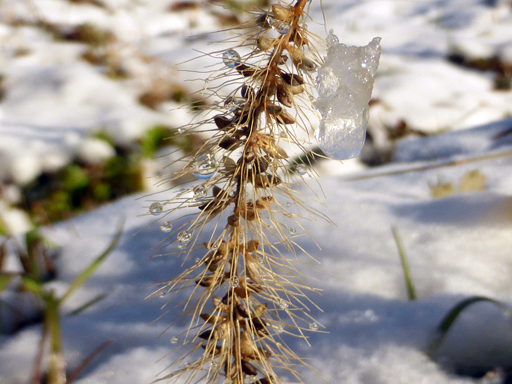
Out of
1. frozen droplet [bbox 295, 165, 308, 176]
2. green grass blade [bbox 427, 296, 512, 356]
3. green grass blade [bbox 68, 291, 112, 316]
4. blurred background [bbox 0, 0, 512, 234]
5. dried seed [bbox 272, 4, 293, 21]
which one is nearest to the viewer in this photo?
dried seed [bbox 272, 4, 293, 21]

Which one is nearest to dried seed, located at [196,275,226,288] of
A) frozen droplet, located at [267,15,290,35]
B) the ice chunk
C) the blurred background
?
the ice chunk

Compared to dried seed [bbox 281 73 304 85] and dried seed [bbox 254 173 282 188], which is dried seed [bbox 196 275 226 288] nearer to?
dried seed [bbox 254 173 282 188]

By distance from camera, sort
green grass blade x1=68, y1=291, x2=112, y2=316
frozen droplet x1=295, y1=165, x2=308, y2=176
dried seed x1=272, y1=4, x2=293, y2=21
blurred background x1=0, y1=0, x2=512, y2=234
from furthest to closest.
Result: blurred background x1=0, y1=0, x2=512, y2=234, green grass blade x1=68, y1=291, x2=112, y2=316, frozen droplet x1=295, y1=165, x2=308, y2=176, dried seed x1=272, y1=4, x2=293, y2=21

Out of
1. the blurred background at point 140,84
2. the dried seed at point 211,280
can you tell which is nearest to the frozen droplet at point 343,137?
the dried seed at point 211,280

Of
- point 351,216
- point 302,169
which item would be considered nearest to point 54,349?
point 302,169

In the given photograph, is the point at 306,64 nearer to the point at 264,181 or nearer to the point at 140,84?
the point at 264,181

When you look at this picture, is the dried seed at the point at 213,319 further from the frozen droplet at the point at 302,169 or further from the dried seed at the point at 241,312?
the frozen droplet at the point at 302,169

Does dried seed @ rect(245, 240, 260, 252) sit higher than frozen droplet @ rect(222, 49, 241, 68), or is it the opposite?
frozen droplet @ rect(222, 49, 241, 68)
